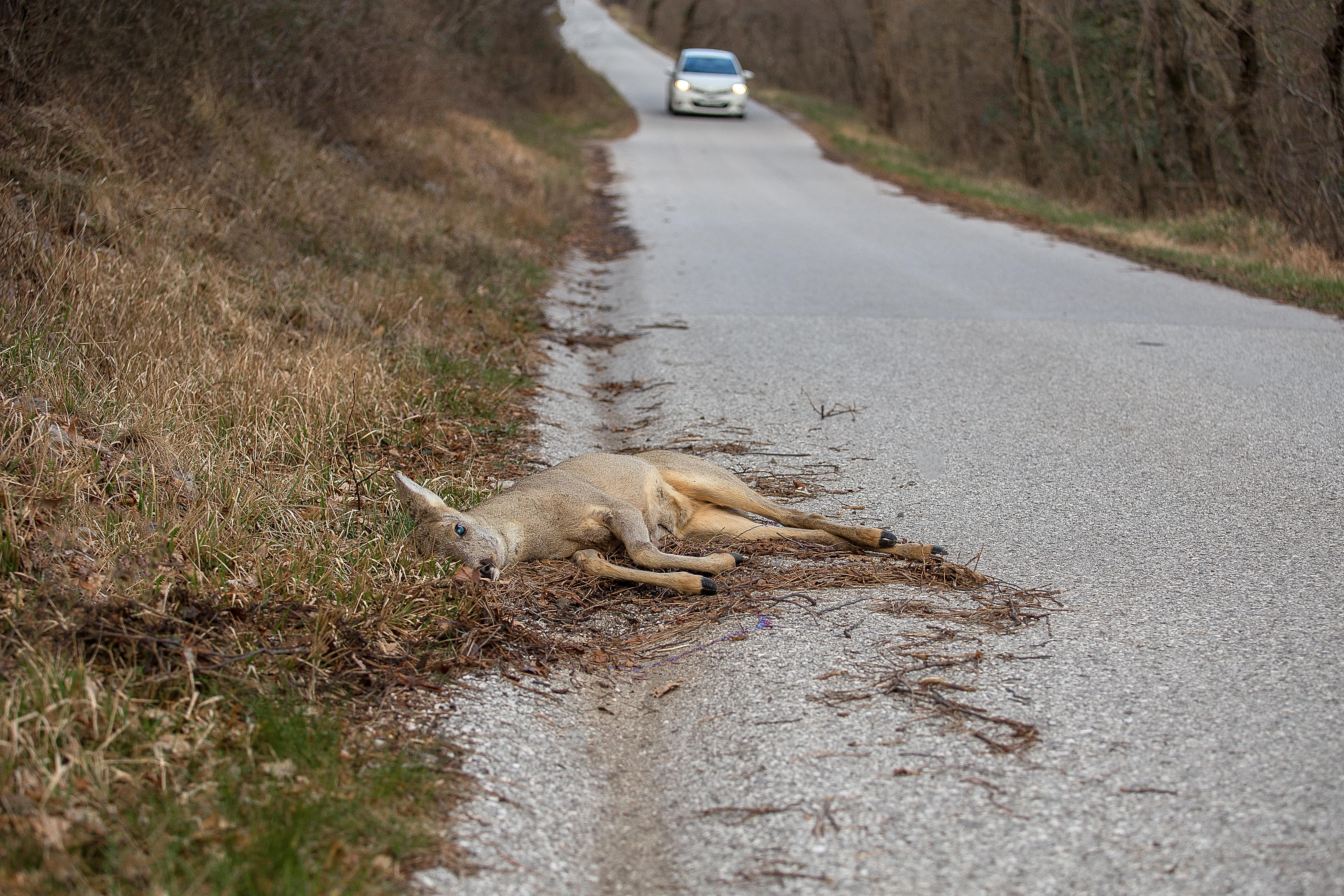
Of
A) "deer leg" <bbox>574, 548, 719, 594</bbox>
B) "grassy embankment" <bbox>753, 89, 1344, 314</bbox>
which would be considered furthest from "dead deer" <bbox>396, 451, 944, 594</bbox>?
"grassy embankment" <bbox>753, 89, 1344, 314</bbox>

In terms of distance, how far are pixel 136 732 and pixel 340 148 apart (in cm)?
1232

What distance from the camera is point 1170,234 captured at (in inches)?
604

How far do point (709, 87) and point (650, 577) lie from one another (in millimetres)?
30722

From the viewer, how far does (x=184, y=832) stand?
2.79 metres

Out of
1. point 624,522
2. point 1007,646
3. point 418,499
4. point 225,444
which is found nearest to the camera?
point 1007,646

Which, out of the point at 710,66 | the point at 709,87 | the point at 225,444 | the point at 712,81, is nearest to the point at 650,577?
the point at 225,444

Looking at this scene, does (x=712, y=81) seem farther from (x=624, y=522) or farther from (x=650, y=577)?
(x=650, y=577)

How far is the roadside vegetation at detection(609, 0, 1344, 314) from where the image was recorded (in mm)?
13484

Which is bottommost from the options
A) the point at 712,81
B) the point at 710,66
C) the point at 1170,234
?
the point at 1170,234

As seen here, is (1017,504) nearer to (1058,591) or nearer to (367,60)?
(1058,591)

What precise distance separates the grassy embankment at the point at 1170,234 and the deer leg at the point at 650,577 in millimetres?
8197

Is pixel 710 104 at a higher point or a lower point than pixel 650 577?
higher

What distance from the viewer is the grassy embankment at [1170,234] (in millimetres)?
11438

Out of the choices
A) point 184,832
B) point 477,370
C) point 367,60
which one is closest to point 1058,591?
point 184,832
